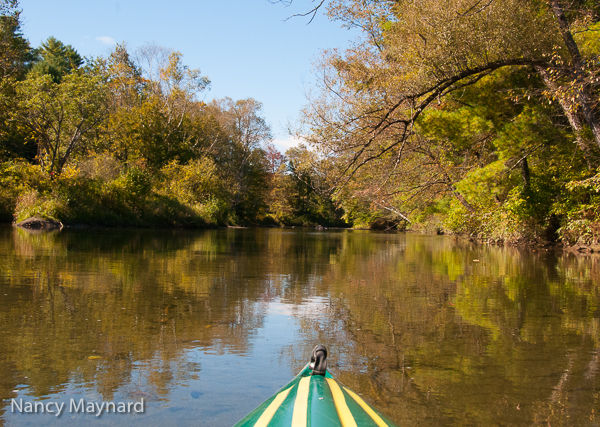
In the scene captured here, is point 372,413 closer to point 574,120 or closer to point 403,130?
point 403,130

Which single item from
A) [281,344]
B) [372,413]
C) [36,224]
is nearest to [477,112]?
[281,344]

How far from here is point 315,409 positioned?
1.70 m

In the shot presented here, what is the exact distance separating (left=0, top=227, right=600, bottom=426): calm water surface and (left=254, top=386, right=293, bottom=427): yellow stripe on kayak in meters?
0.65

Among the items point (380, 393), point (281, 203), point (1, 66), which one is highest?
point (1, 66)

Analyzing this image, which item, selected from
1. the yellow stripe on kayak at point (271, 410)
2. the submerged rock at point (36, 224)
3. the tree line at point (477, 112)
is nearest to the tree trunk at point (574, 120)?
the tree line at point (477, 112)

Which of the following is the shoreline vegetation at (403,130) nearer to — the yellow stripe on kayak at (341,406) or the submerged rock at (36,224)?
the submerged rock at (36,224)

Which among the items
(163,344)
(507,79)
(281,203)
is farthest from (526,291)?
(281,203)

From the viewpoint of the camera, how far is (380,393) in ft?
9.14

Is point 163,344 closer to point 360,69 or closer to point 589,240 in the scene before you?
point 360,69

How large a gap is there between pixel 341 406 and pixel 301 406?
0.16 metres

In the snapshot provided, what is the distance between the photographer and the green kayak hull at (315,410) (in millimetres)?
1625

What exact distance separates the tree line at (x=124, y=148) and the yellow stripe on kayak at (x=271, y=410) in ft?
29.1

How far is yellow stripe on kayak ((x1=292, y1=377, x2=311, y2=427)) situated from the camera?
1611 millimetres

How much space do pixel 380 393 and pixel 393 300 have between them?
317 cm
